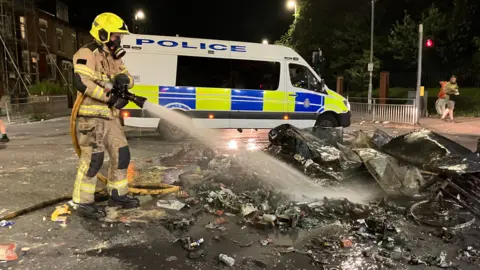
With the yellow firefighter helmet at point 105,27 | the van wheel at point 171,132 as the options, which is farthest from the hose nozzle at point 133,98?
the van wheel at point 171,132

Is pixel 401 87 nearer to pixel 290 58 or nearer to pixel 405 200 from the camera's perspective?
pixel 290 58

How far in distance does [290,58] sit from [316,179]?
5533 mm

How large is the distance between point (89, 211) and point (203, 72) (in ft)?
21.0

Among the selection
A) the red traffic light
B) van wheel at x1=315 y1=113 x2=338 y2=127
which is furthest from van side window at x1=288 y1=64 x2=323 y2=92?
the red traffic light

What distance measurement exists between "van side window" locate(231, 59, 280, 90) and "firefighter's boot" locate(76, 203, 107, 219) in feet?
21.5

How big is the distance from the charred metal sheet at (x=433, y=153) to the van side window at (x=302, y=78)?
5.00m

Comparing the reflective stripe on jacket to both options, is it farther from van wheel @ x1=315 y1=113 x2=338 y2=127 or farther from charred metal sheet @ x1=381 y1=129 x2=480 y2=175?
van wheel @ x1=315 y1=113 x2=338 y2=127

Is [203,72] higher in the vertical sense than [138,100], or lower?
higher

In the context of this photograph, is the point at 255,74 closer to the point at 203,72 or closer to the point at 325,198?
the point at 203,72

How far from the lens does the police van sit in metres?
9.84

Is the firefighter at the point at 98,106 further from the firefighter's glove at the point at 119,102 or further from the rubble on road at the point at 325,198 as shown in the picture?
the rubble on road at the point at 325,198

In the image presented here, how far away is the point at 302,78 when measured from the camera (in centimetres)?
1084

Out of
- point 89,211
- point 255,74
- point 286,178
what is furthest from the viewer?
point 255,74

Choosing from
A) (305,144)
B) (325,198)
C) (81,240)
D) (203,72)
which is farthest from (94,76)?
(203,72)
